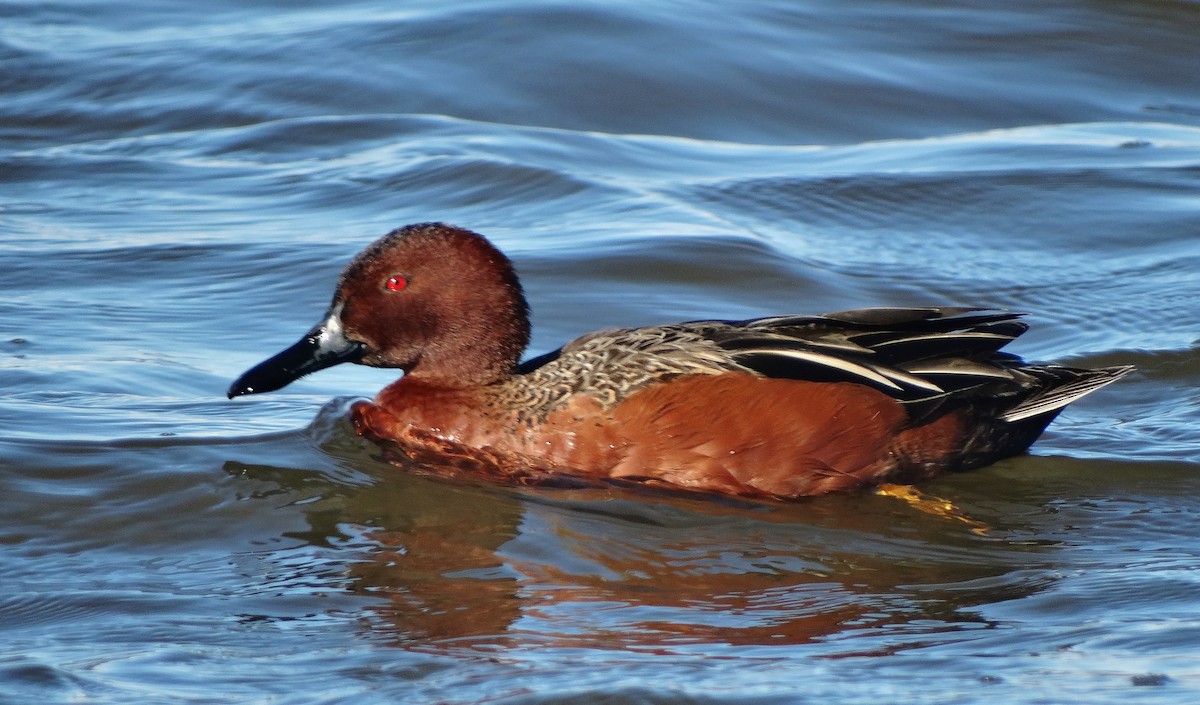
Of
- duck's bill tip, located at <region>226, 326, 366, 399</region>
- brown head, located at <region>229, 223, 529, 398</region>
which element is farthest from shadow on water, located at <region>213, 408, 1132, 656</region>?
brown head, located at <region>229, 223, 529, 398</region>

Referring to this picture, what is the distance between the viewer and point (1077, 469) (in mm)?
6523

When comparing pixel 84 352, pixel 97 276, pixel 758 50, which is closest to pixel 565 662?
pixel 84 352

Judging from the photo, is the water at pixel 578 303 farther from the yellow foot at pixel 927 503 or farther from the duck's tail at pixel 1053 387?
the duck's tail at pixel 1053 387

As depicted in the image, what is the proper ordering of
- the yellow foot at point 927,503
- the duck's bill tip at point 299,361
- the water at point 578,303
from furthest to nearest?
the duck's bill tip at point 299,361
the yellow foot at point 927,503
the water at point 578,303

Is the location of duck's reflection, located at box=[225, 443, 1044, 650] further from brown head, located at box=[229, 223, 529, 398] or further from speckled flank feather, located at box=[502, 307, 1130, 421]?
brown head, located at box=[229, 223, 529, 398]

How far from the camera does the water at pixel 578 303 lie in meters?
4.54

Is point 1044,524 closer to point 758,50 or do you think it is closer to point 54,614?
point 54,614

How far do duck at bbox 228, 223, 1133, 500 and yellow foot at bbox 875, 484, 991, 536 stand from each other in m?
0.04

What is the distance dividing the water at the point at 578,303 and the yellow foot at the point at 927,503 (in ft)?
0.15

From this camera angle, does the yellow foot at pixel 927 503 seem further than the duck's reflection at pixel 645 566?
Yes

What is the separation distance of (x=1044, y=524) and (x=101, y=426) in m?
3.65

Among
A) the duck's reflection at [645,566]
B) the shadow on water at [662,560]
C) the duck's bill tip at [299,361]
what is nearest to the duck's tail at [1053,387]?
the shadow on water at [662,560]

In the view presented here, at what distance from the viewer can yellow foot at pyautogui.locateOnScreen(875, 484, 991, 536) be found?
5977 mm

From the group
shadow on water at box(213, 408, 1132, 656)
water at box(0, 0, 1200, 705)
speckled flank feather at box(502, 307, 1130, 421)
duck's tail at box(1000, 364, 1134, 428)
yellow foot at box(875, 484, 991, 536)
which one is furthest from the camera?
duck's tail at box(1000, 364, 1134, 428)
